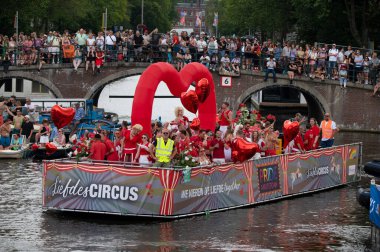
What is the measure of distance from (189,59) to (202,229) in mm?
29409

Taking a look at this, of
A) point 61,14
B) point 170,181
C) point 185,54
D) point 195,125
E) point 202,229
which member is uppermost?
point 61,14

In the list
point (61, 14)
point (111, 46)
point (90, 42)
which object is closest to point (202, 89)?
point (90, 42)

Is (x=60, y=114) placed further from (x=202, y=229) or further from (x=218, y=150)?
(x=202, y=229)

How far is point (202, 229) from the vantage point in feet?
86.6

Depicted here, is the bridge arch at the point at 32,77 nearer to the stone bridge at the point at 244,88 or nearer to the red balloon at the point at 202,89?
the stone bridge at the point at 244,88

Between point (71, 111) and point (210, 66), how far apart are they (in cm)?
2657

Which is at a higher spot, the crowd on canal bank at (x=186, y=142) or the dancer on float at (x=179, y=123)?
the dancer on float at (x=179, y=123)

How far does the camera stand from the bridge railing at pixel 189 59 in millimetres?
54969

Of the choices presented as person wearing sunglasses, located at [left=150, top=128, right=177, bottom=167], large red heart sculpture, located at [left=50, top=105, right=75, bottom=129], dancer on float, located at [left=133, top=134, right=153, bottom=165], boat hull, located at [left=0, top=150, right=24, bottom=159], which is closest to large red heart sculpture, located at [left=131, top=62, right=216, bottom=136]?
dancer on float, located at [left=133, top=134, right=153, bottom=165]

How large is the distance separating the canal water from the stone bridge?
24.7 metres

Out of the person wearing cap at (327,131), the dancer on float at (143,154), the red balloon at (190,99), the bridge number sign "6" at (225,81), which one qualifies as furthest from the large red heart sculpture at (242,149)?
the bridge number sign "6" at (225,81)

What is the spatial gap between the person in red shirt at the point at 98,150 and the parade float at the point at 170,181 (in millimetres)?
659

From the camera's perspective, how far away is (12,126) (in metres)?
42.9

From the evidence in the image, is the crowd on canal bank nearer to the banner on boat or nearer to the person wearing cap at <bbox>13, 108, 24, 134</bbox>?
the banner on boat
